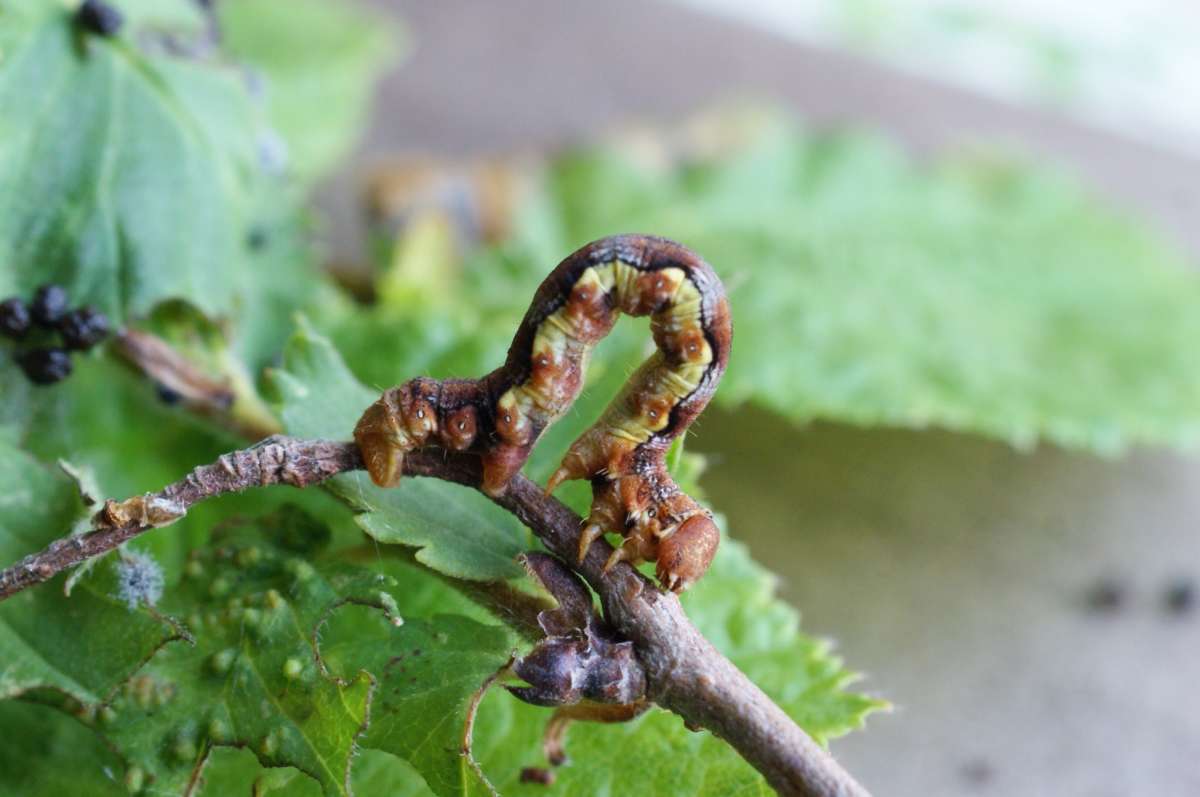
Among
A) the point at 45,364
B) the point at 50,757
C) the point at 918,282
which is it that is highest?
the point at 918,282

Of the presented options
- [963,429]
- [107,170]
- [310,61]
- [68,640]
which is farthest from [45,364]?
[963,429]

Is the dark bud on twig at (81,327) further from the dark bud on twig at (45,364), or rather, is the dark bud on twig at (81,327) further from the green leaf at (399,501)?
the green leaf at (399,501)

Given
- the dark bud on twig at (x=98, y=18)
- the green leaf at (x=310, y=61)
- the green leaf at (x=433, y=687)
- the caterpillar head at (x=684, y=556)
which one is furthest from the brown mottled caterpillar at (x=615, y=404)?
the green leaf at (x=310, y=61)

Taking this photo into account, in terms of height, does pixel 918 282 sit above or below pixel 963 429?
above

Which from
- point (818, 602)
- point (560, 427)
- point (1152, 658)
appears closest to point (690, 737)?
point (560, 427)

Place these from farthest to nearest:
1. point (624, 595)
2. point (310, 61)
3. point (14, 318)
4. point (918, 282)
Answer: point (310, 61)
point (918, 282)
point (14, 318)
point (624, 595)

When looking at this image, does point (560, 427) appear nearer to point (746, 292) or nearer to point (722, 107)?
point (746, 292)

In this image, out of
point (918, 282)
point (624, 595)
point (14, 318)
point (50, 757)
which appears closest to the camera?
point (624, 595)

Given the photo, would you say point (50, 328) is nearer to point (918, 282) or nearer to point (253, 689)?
point (253, 689)

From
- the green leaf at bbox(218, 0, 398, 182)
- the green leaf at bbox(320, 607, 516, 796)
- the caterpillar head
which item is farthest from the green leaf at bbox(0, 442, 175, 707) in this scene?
the green leaf at bbox(218, 0, 398, 182)
